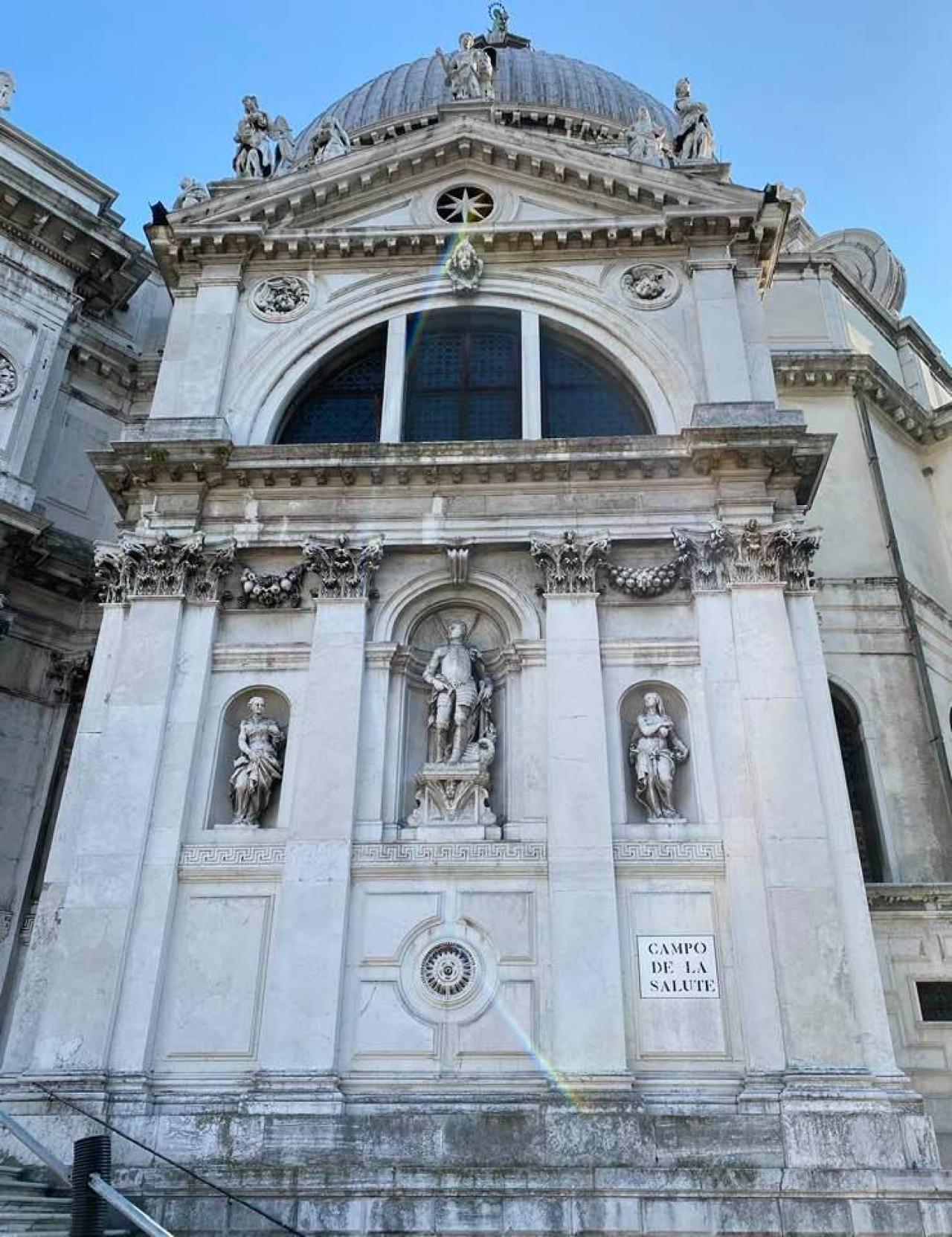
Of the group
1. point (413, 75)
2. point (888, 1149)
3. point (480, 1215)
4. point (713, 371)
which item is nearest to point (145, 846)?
point (480, 1215)

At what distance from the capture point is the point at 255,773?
17281mm

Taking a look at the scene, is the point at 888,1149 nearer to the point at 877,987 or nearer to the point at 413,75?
the point at 877,987

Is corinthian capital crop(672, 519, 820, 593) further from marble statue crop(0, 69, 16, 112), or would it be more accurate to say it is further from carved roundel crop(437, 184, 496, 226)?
marble statue crop(0, 69, 16, 112)

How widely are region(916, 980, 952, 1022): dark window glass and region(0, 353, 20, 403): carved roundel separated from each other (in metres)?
20.2

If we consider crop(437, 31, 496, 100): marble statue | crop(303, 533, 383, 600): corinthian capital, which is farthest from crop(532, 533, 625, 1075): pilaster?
crop(437, 31, 496, 100): marble statue

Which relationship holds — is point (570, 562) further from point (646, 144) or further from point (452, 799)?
point (646, 144)

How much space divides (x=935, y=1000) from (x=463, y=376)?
13281 mm

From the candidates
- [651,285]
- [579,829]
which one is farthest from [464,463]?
[579,829]

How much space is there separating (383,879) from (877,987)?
262 inches

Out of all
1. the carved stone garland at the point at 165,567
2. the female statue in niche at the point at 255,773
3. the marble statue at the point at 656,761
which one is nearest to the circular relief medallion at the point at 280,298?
the carved stone garland at the point at 165,567

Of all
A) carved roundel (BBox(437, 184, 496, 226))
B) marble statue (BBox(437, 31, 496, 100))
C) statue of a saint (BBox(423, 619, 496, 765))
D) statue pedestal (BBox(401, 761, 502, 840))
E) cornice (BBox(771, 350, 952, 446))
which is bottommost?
statue pedestal (BBox(401, 761, 502, 840))

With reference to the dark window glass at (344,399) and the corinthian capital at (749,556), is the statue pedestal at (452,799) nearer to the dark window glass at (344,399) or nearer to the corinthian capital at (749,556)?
the corinthian capital at (749,556)

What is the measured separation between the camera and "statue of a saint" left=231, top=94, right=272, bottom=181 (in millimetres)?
24281

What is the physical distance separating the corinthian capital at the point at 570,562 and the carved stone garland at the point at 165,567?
5.00m
